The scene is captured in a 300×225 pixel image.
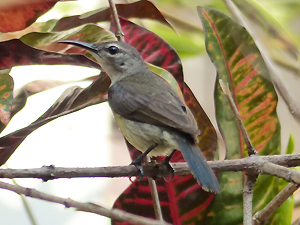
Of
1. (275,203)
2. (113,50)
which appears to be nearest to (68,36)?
A: (113,50)

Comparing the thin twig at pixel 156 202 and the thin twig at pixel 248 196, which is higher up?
the thin twig at pixel 156 202

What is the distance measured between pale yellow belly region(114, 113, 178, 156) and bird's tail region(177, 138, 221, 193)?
2.3 inches

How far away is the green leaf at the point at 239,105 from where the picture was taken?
1008 millimetres

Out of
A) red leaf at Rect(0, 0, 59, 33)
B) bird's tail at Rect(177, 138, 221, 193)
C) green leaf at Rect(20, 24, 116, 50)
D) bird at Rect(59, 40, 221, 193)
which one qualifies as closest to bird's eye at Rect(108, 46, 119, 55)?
bird at Rect(59, 40, 221, 193)

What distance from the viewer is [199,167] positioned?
2.54 feet

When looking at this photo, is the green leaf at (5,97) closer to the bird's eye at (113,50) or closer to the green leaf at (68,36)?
the green leaf at (68,36)

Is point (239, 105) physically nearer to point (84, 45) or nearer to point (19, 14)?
point (84, 45)

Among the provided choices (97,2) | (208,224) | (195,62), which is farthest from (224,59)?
(195,62)

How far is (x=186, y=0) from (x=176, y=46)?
0.37 m

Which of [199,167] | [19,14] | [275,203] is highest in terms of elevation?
[19,14]

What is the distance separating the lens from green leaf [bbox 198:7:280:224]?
1008 mm

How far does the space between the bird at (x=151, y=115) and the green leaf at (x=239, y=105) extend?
0.58ft

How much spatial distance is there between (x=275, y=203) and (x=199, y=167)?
0.19 metres

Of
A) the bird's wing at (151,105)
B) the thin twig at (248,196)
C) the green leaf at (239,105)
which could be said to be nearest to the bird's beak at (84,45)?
the bird's wing at (151,105)
